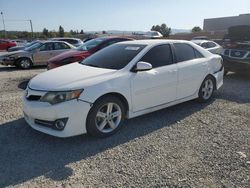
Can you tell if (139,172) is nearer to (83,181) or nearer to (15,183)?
(83,181)

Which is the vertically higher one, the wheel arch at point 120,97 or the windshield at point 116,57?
the windshield at point 116,57

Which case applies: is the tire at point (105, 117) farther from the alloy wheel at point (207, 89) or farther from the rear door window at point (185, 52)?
the alloy wheel at point (207, 89)

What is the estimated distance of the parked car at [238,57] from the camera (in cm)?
859

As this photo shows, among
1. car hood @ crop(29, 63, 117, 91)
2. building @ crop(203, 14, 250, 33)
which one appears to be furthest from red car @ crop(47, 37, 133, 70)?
building @ crop(203, 14, 250, 33)

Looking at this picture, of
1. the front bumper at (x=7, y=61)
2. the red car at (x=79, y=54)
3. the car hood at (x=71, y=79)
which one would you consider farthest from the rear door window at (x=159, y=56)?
the front bumper at (x=7, y=61)

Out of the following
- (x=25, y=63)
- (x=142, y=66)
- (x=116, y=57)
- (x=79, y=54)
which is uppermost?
(x=116, y=57)

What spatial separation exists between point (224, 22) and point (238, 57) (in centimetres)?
5692

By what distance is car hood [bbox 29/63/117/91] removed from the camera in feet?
13.0

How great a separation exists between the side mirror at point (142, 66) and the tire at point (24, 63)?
30.5 feet

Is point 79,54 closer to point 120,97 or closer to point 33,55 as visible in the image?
point 33,55

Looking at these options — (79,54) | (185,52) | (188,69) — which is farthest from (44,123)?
(79,54)

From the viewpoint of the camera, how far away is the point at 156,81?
4.79m

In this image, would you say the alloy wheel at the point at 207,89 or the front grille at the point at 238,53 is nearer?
the alloy wheel at the point at 207,89

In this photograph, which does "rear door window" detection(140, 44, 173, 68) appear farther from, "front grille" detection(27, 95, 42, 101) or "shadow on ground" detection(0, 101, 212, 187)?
"front grille" detection(27, 95, 42, 101)
